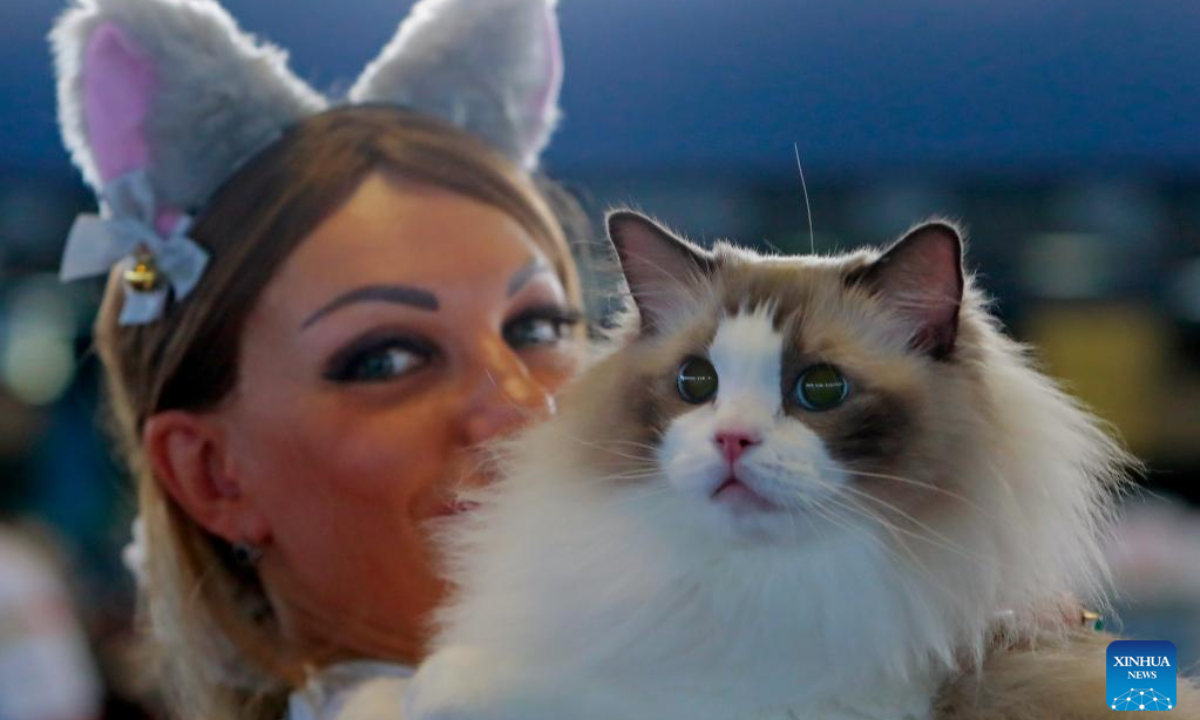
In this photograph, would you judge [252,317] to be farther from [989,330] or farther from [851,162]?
[989,330]

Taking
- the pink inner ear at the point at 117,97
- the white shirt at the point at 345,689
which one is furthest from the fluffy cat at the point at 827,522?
the pink inner ear at the point at 117,97

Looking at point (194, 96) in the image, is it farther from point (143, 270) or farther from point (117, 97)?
point (143, 270)

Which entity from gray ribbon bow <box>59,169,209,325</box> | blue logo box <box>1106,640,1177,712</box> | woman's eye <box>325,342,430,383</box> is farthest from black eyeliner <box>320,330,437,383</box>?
blue logo box <box>1106,640,1177,712</box>

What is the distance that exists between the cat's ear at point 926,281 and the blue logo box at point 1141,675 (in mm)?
243

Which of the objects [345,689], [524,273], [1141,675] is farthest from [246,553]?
[1141,675]

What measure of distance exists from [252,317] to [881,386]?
764 millimetres

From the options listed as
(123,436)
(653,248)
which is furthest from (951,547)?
(123,436)

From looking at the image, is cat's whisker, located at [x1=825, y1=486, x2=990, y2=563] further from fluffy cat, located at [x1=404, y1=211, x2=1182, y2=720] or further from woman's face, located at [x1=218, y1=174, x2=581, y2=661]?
woman's face, located at [x1=218, y1=174, x2=581, y2=661]

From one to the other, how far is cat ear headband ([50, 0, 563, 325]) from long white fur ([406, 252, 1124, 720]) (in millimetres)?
656

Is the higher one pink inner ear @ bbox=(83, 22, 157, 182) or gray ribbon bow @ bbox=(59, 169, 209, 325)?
pink inner ear @ bbox=(83, 22, 157, 182)

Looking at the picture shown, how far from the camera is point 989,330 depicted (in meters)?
0.88

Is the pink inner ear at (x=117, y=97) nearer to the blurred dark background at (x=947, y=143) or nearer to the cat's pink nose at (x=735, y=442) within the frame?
the blurred dark background at (x=947, y=143)

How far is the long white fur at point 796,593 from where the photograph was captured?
0.81 metres

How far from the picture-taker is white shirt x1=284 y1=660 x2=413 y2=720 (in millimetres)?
1079
